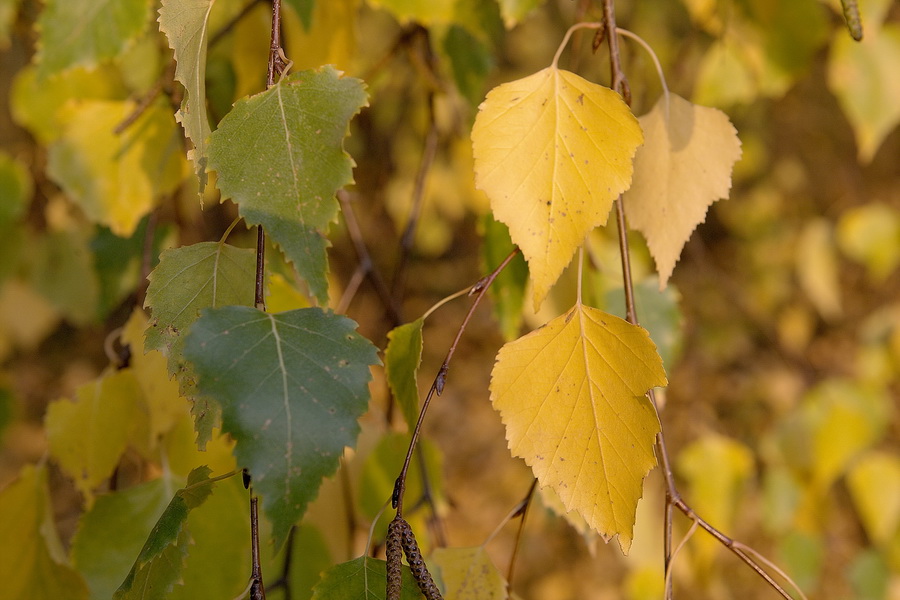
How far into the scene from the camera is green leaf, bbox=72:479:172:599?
534mm

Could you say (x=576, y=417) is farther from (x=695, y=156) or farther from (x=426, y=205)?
(x=426, y=205)

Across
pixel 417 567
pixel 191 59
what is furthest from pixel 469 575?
pixel 191 59

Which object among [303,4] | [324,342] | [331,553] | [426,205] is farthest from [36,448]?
[324,342]

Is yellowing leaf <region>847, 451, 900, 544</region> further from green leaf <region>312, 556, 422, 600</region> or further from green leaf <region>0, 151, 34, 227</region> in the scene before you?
green leaf <region>0, 151, 34, 227</region>

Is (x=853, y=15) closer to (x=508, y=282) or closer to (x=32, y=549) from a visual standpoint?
(x=508, y=282)

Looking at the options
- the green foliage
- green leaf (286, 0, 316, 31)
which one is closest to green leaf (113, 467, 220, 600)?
the green foliage

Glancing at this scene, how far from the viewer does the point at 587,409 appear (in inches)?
15.4

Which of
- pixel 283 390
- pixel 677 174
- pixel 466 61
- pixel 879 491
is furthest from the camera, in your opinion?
pixel 879 491

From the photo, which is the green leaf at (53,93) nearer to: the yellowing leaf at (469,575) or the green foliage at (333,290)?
the green foliage at (333,290)

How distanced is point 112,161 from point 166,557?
0.39 meters

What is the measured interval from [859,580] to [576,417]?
1263 millimetres

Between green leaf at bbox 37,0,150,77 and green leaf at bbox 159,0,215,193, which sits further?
green leaf at bbox 37,0,150,77

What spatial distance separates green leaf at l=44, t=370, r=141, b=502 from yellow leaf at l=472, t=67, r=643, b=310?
332mm

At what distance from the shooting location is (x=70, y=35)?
0.58 metres
